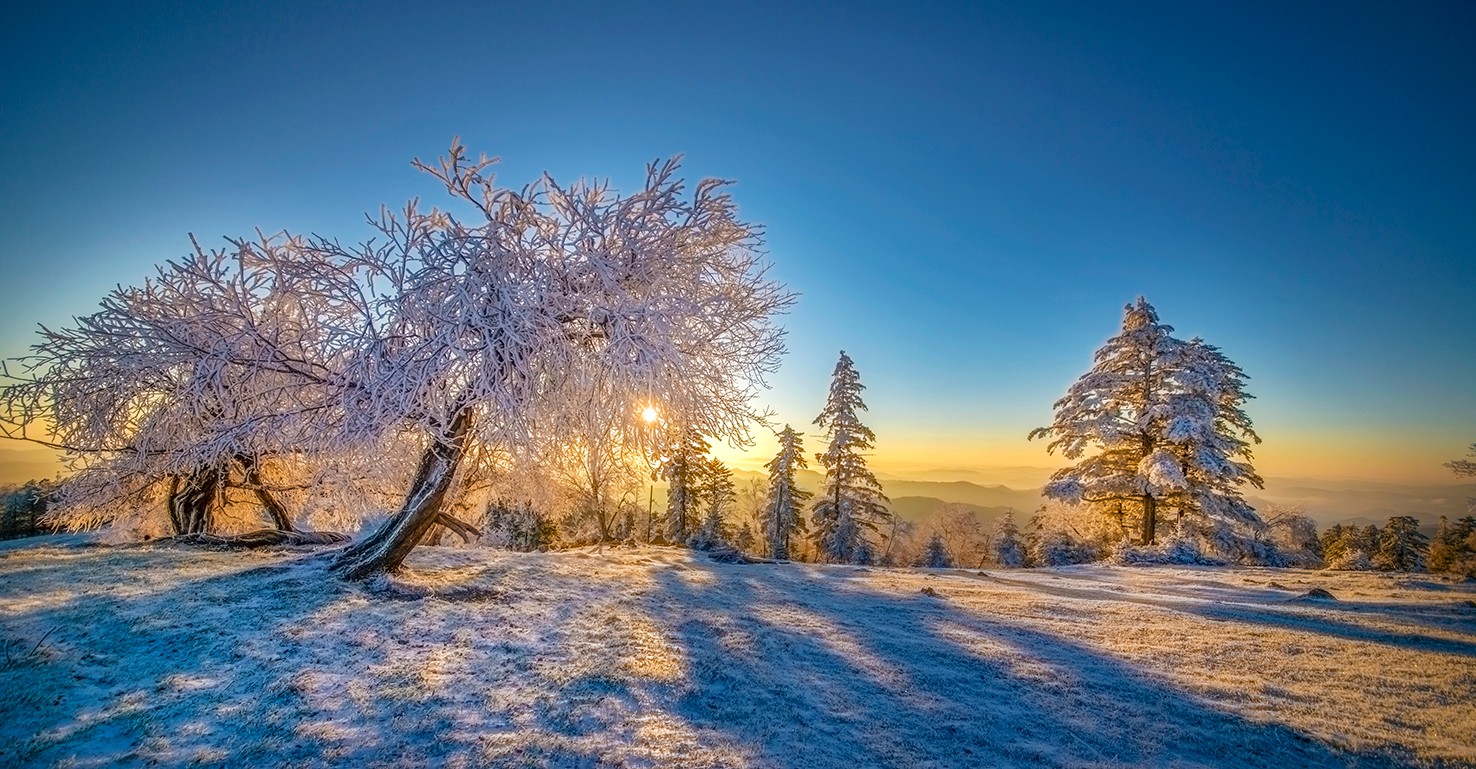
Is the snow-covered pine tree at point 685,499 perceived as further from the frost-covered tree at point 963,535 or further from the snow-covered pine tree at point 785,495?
the frost-covered tree at point 963,535

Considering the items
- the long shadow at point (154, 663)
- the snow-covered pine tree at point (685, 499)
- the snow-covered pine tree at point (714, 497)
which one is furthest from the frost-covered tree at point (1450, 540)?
the long shadow at point (154, 663)

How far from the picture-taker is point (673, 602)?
7.49 meters

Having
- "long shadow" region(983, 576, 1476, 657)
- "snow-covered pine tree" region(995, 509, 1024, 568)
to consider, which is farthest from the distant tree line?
"snow-covered pine tree" region(995, 509, 1024, 568)

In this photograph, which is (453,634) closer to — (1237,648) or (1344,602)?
(1237,648)

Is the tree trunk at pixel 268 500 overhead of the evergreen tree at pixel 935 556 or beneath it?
overhead

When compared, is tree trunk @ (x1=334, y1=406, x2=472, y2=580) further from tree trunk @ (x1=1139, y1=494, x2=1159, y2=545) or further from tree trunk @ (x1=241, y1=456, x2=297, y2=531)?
tree trunk @ (x1=1139, y1=494, x2=1159, y2=545)

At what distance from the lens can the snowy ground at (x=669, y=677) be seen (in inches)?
129

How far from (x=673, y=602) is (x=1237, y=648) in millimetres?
6643

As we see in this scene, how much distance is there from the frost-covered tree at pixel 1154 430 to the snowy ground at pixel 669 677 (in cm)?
947

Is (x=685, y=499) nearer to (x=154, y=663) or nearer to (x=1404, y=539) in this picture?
(x=154, y=663)

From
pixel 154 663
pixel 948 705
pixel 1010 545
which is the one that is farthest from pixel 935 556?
pixel 154 663

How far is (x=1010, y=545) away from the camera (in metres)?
34.9

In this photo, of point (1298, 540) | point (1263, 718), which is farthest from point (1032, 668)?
point (1298, 540)

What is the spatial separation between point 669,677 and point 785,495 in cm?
2634
